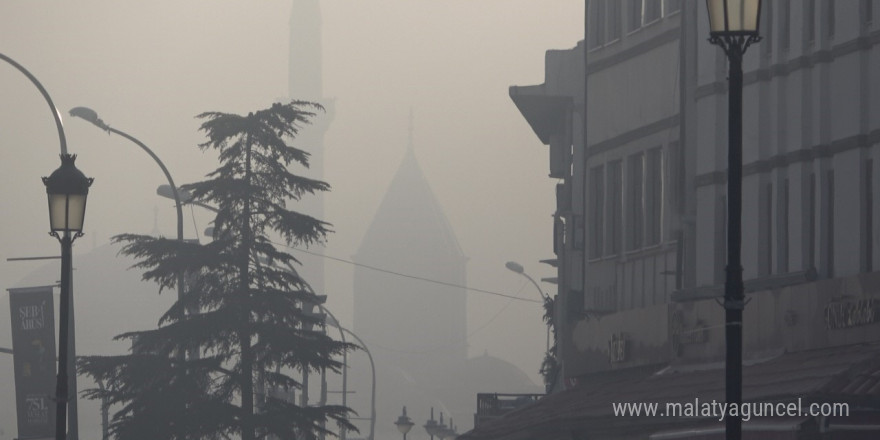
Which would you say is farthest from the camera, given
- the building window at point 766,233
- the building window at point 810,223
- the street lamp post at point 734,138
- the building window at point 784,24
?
the building window at point 766,233

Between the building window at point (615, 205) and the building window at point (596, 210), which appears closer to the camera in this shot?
the building window at point (615, 205)

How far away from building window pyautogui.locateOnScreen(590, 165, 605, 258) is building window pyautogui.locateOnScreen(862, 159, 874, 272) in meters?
10.1

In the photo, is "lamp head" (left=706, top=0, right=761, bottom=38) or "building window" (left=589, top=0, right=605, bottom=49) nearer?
"lamp head" (left=706, top=0, right=761, bottom=38)

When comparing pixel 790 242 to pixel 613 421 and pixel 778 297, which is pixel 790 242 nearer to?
pixel 778 297

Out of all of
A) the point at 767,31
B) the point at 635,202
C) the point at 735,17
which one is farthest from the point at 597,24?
the point at 735,17

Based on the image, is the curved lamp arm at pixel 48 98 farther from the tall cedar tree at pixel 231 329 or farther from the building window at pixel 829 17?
the building window at pixel 829 17

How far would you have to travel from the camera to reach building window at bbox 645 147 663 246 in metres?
33.4

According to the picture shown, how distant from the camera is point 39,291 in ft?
101

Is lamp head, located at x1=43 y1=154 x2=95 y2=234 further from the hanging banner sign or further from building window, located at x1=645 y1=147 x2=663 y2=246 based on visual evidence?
building window, located at x1=645 y1=147 x2=663 y2=246

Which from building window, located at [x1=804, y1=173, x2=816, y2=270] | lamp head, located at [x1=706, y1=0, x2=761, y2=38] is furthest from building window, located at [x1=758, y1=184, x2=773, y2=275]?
lamp head, located at [x1=706, y1=0, x2=761, y2=38]

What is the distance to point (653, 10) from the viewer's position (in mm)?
33750

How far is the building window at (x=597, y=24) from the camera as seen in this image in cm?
3609

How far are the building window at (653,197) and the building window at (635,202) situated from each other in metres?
0.31

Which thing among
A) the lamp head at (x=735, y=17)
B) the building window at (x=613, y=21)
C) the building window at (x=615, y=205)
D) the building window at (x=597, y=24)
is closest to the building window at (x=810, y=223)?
the building window at (x=615, y=205)
